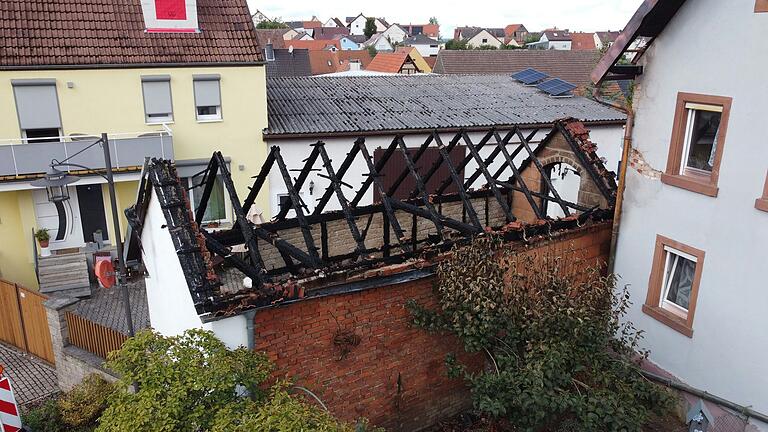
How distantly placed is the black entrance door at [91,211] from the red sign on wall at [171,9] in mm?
5843

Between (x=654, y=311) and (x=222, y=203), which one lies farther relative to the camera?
(x=222, y=203)

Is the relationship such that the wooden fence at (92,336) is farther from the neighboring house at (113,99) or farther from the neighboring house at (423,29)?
the neighboring house at (423,29)

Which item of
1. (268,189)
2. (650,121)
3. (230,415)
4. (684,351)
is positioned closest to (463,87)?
(268,189)

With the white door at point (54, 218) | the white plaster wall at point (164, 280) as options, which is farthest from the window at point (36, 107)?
the white plaster wall at point (164, 280)

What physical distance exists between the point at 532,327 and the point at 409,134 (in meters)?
12.3

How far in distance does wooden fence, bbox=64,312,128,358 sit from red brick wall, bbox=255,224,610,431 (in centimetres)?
549

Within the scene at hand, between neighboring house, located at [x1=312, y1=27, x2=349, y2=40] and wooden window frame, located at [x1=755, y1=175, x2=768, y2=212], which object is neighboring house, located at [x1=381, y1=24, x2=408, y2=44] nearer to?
neighboring house, located at [x1=312, y1=27, x2=349, y2=40]

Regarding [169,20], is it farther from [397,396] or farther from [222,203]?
[397,396]

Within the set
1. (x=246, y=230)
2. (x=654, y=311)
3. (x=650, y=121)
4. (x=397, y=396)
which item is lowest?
(x=397, y=396)

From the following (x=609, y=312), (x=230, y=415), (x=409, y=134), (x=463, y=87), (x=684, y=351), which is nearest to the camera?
(x=230, y=415)

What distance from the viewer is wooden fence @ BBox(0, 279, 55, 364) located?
1226cm

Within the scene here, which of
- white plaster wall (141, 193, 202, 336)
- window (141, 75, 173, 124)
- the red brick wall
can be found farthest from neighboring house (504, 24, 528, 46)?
white plaster wall (141, 193, 202, 336)

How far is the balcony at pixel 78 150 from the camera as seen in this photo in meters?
15.1

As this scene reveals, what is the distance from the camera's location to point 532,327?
23.6ft
